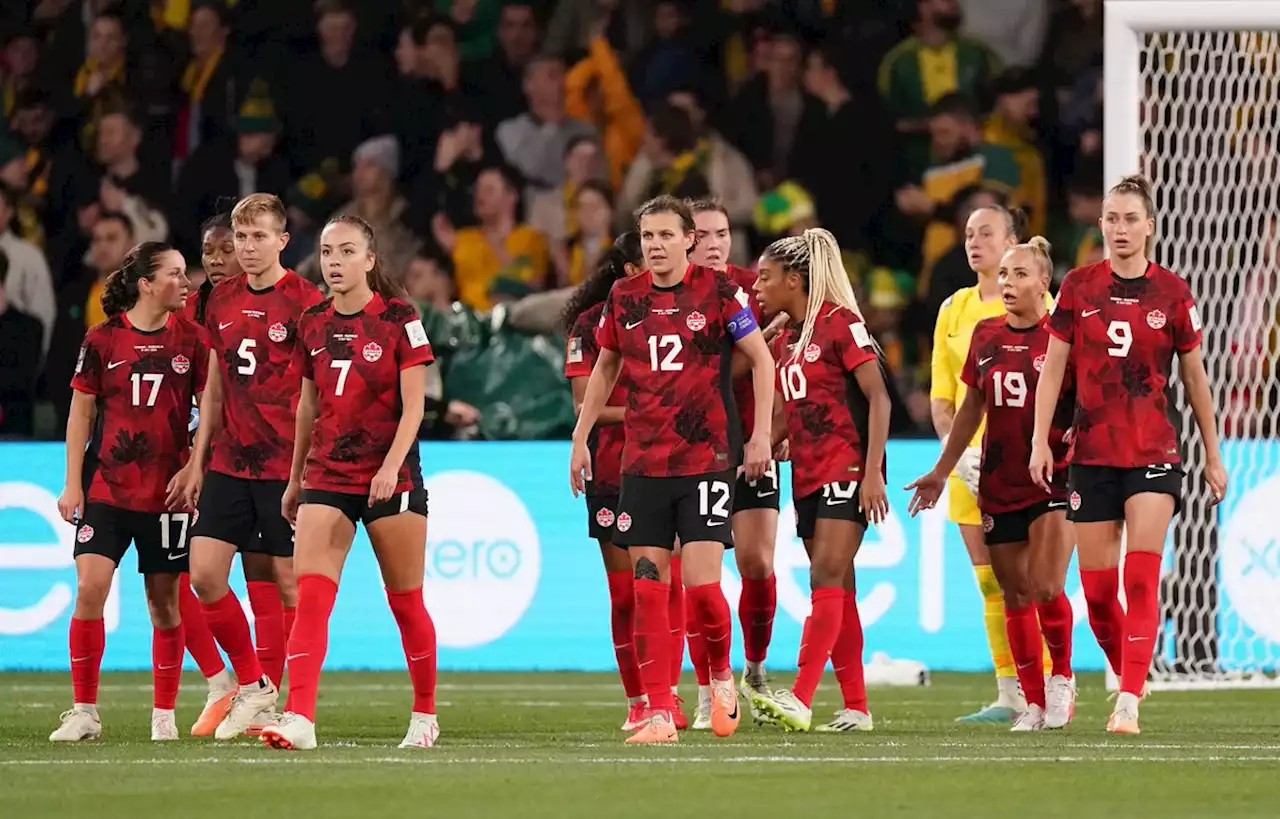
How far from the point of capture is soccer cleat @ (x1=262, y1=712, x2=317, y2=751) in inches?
284

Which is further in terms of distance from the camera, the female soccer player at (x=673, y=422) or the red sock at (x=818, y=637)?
the red sock at (x=818, y=637)

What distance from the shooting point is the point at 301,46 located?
1561 cm

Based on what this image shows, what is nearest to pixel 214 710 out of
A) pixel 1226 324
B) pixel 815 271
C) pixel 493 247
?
pixel 815 271

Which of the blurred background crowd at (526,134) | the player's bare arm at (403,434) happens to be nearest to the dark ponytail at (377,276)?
the player's bare arm at (403,434)

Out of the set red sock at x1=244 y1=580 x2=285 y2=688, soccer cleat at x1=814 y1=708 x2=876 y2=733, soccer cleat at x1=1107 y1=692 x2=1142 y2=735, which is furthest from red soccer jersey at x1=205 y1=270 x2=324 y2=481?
soccer cleat at x1=1107 y1=692 x2=1142 y2=735

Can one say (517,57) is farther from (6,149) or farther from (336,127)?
(6,149)

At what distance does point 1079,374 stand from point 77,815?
4167 millimetres

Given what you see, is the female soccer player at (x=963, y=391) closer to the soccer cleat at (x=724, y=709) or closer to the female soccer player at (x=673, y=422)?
the soccer cleat at (x=724, y=709)

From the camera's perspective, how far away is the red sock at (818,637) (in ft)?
27.1

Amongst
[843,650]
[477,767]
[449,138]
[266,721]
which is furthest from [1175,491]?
[449,138]

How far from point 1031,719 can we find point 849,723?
2.61 ft

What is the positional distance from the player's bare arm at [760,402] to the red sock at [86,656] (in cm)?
257

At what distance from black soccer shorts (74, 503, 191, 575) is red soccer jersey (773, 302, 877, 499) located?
7.71 feet

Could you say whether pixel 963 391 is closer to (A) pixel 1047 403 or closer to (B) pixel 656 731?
(A) pixel 1047 403
